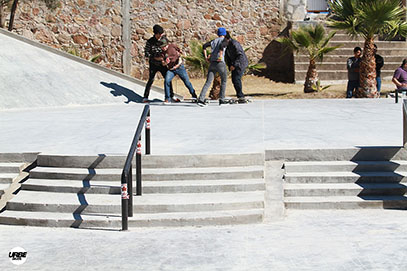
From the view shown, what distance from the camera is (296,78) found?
969 inches

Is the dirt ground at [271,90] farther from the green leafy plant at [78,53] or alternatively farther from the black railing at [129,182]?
the black railing at [129,182]

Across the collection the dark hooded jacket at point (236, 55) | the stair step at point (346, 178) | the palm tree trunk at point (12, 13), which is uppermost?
the palm tree trunk at point (12, 13)

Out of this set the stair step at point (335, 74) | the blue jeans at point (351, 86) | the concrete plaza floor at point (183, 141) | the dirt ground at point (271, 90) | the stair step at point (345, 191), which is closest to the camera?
the concrete plaza floor at point (183, 141)

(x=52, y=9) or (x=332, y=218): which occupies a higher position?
(x=52, y=9)

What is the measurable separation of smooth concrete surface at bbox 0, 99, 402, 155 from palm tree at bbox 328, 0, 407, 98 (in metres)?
2.10

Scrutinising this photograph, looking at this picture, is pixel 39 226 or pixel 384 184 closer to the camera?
pixel 39 226

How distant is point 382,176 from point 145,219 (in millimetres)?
3097

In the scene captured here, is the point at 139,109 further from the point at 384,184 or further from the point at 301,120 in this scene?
the point at 384,184

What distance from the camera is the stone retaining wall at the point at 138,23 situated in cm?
2500

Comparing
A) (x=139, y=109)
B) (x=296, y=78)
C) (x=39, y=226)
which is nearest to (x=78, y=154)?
(x=39, y=226)

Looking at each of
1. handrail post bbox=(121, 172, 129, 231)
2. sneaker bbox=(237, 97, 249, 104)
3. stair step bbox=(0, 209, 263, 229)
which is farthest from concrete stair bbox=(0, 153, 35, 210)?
sneaker bbox=(237, 97, 249, 104)

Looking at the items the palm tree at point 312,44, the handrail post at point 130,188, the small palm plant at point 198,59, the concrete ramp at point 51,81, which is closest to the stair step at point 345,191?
the handrail post at point 130,188

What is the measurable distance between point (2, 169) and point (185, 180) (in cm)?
240

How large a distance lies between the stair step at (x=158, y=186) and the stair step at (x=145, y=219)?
58 centimetres
